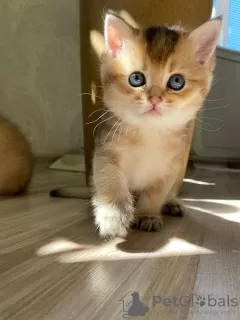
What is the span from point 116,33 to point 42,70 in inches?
56.3

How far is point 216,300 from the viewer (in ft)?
2.31

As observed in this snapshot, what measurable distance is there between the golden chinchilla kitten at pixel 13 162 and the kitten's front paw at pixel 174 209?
565 mm

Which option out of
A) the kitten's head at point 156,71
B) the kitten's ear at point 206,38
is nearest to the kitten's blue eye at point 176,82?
the kitten's head at point 156,71

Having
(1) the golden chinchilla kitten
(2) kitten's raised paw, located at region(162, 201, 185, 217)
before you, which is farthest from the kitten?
(1) the golden chinchilla kitten

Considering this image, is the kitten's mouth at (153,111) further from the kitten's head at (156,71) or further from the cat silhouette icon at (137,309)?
the cat silhouette icon at (137,309)

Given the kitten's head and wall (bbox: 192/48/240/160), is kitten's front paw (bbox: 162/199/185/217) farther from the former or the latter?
wall (bbox: 192/48/240/160)

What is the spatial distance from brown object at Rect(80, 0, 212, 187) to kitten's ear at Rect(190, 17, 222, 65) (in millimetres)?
323

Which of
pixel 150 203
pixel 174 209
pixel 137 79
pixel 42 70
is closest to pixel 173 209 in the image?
pixel 174 209

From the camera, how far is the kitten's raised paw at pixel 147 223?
46.0 inches

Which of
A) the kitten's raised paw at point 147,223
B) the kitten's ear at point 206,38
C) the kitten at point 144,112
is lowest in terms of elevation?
the kitten's raised paw at point 147,223

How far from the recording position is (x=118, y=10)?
1521mm

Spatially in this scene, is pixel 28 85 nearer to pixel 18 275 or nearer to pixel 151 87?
pixel 151 87

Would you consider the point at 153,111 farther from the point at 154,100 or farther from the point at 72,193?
the point at 72,193

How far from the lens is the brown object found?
4.88 feet
